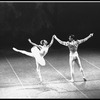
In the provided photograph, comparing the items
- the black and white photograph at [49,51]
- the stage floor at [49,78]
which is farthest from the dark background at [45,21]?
the stage floor at [49,78]

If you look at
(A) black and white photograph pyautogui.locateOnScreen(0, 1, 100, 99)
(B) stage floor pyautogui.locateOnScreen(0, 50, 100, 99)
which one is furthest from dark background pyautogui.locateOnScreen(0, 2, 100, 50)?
(B) stage floor pyautogui.locateOnScreen(0, 50, 100, 99)

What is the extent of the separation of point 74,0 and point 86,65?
6.60m

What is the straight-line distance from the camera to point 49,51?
18844mm

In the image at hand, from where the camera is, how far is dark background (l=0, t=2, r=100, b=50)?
2098cm

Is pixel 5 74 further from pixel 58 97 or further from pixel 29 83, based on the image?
pixel 58 97

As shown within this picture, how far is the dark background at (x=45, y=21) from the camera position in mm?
20984

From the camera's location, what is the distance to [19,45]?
20359mm

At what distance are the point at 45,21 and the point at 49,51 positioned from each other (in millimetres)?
3248

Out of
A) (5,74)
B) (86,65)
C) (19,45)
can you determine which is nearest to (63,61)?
(86,65)

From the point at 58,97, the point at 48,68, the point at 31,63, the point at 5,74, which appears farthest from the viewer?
the point at 31,63

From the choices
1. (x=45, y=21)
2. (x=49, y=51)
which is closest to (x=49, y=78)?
(x=49, y=51)

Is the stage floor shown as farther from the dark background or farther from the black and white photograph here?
the dark background

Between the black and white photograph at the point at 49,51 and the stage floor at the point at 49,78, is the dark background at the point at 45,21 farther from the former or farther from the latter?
the stage floor at the point at 49,78

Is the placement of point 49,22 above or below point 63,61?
above
